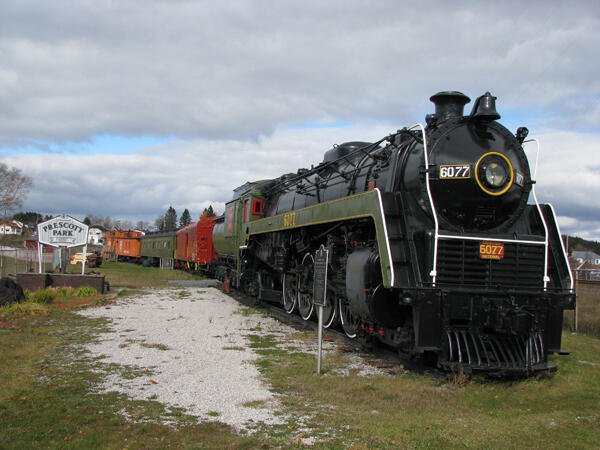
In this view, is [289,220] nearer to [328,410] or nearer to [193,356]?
[193,356]

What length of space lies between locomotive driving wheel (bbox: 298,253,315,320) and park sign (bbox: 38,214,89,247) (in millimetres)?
9242

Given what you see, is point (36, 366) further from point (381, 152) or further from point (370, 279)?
point (381, 152)

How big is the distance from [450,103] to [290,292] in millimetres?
6732

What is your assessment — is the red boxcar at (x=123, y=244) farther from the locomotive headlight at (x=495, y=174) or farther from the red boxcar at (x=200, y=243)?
the locomotive headlight at (x=495, y=174)

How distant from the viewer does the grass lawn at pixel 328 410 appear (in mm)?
4570

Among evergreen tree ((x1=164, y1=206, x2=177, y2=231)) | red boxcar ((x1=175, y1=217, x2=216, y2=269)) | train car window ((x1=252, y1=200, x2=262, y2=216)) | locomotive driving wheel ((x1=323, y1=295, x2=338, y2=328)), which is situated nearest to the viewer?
locomotive driving wheel ((x1=323, y1=295, x2=338, y2=328))

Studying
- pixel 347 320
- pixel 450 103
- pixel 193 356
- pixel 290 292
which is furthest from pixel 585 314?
pixel 193 356

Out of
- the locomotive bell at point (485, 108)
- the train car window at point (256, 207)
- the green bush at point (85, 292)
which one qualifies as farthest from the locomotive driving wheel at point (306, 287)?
the green bush at point (85, 292)

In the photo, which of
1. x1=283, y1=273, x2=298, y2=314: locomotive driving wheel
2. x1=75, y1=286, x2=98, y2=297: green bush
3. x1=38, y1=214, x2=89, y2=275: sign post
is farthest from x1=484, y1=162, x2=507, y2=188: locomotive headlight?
x1=38, y1=214, x2=89, y2=275: sign post

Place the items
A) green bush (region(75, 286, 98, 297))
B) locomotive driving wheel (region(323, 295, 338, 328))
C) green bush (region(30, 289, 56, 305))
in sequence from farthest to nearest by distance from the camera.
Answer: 1. green bush (region(75, 286, 98, 297))
2. green bush (region(30, 289, 56, 305))
3. locomotive driving wheel (region(323, 295, 338, 328))

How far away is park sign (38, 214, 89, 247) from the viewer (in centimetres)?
1703

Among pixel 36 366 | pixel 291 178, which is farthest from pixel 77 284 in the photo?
pixel 36 366

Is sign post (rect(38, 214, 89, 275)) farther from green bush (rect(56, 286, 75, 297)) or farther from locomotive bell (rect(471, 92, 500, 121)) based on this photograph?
locomotive bell (rect(471, 92, 500, 121))

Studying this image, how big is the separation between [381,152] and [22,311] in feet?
30.0
